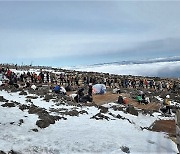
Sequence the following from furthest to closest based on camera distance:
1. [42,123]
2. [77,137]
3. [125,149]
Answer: [42,123] → [77,137] → [125,149]

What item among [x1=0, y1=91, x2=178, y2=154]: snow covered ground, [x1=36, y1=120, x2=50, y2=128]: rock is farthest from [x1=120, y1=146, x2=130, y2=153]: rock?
[x1=36, y1=120, x2=50, y2=128]: rock

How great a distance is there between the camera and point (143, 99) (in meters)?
30.8

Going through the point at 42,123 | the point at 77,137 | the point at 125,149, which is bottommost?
the point at 125,149

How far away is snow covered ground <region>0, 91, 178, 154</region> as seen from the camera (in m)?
12.4

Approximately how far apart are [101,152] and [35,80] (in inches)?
1186

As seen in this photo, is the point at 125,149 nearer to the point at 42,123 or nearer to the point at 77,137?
the point at 77,137

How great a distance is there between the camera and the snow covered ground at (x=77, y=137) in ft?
40.8

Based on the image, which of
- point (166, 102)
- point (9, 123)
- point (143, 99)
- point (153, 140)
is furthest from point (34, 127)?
point (143, 99)

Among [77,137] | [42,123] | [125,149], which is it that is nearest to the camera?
[125,149]

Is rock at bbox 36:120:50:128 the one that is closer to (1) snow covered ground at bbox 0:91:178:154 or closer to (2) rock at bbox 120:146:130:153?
(1) snow covered ground at bbox 0:91:178:154

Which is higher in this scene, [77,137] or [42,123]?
[42,123]

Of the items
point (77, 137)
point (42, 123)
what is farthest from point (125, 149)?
point (42, 123)

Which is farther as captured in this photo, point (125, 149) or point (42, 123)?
point (42, 123)

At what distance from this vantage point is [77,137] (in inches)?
538
